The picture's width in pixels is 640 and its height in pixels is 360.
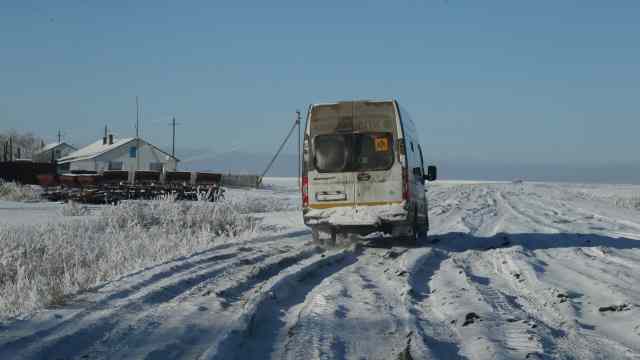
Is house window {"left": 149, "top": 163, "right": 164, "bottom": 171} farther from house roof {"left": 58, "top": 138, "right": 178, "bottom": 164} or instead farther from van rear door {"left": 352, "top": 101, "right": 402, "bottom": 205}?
van rear door {"left": 352, "top": 101, "right": 402, "bottom": 205}

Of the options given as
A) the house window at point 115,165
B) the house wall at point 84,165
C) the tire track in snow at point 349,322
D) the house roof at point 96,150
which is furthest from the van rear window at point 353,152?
the house wall at point 84,165

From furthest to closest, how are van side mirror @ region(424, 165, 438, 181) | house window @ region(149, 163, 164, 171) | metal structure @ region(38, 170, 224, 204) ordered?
house window @ region(149, 163, 164, 171) < metal structure @ region(38, 170, 224, 204) < van side mirror @ region(424, 165, 438, 181)

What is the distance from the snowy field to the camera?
5918mm

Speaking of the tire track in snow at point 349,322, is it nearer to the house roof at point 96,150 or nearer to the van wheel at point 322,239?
the van wheel at point 322,239

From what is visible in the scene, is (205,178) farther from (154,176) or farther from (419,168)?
(419,168)

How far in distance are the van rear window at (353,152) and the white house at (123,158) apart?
73471mm

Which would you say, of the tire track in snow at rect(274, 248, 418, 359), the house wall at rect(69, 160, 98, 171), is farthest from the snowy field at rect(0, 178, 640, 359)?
the house wall at rect(69, 160, 98, 171)

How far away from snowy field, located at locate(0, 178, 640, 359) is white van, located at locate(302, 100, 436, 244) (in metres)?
0.63

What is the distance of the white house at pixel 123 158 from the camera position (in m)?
86.4

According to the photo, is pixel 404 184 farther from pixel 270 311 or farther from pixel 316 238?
pixel 270 311

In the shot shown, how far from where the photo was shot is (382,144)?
14.8 metres

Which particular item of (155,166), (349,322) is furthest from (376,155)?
(155,166)

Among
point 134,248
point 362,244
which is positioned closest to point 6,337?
point 134,248

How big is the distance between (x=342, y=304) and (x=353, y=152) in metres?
7.16
